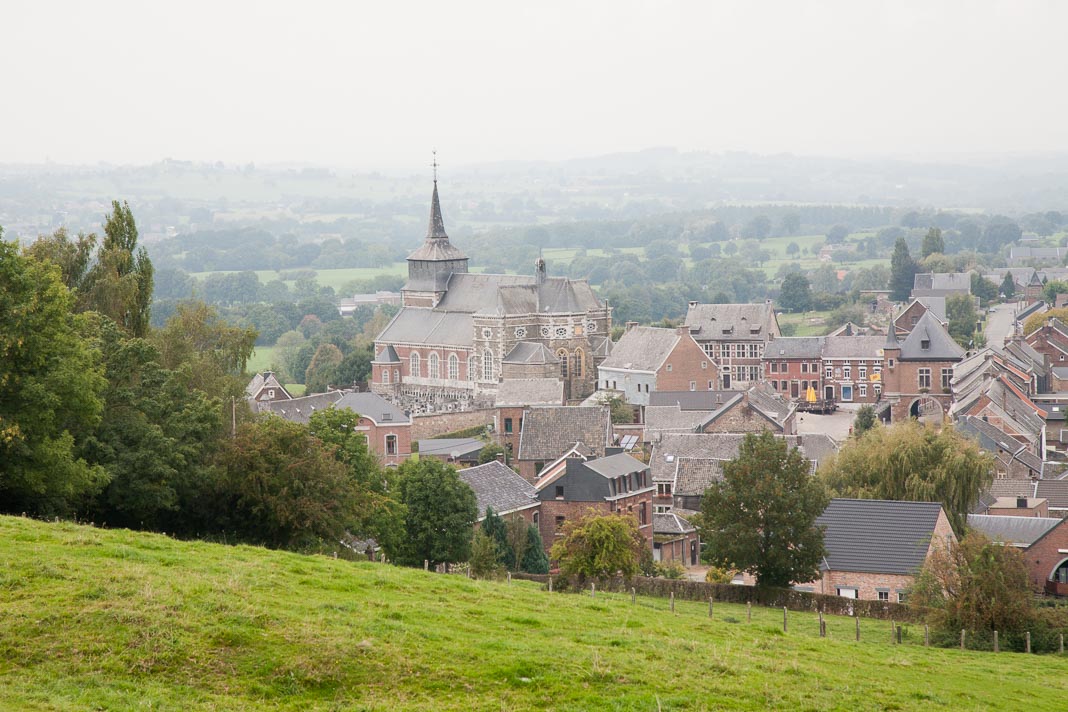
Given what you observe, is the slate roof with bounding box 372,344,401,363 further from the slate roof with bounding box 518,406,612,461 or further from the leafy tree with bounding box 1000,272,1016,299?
the leafy tree with bounding box 1000,272,1016,299

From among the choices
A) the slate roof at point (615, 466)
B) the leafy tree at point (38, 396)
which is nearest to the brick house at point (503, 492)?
the slate roof at point (615, 466)

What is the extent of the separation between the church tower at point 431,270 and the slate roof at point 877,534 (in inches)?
2654

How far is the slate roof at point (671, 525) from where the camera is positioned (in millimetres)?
53125

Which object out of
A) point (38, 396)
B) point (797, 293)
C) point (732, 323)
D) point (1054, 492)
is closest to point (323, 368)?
point (732, 323)

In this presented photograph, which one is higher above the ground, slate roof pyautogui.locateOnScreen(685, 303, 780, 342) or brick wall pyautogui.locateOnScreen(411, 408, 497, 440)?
A: slate roof pyautogui.locateOnScreen(685, 303, 780, 342)


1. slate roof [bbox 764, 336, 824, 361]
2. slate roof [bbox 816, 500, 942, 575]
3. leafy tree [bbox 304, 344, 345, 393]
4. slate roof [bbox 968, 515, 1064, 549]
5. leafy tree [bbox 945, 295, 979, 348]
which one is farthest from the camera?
leafy tree [bbox 945, 295, 979, 348]

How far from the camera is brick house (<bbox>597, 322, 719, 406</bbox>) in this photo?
300ft

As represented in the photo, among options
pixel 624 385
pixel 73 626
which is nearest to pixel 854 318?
pixel 624 385

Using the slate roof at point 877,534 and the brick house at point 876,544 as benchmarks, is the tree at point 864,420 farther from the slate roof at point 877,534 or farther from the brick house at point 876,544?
the brick house at point 876,544

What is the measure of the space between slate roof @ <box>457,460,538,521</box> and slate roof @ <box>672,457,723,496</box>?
834 centimetres

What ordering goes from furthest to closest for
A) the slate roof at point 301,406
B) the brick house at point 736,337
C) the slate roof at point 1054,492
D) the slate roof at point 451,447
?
the brick house at point 736,337
the slate roof at point 301,406
the slate roof at point 451,447
the slate roof at point 1054,492

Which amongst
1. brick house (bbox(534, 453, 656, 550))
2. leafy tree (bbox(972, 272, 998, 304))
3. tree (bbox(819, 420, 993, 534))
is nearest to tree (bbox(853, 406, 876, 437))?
tree (bbox(819, 420, 993, 534))

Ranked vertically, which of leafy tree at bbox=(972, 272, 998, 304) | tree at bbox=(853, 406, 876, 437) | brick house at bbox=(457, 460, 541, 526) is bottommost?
tree at bbox=(853, 406, 876, 437)

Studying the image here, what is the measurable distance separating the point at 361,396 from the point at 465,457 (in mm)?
7583
